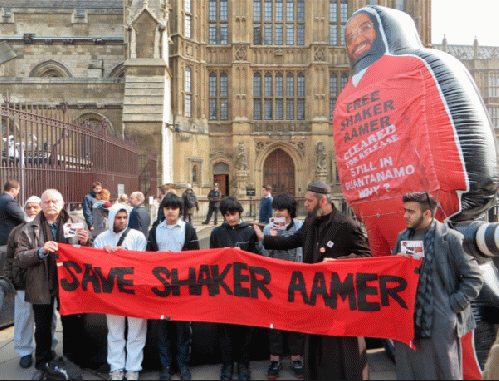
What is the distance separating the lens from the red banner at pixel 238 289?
4.09 meters

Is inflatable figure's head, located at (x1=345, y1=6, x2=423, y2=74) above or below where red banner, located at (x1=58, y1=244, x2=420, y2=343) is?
above

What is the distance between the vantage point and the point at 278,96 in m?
25.2

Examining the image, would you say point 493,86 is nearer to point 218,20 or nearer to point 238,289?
point 218,20

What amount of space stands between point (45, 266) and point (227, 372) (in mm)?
2092

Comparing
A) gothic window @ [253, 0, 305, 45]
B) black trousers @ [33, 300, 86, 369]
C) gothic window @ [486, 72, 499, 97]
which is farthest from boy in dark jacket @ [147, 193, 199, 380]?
gothic window @ [486, 72, 499, 97]

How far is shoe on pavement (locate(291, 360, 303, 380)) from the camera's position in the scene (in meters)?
4.57

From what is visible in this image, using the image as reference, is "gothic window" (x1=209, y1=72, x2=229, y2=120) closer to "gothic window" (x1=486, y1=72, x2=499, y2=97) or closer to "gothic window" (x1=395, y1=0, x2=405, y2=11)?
"gothic window" (x1=395, y1=0, x2=405, y2=11)

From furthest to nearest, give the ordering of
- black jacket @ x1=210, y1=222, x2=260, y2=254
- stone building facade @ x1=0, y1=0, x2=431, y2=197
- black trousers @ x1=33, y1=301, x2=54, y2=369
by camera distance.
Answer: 1. stone building facade @ x1=0, y1=0, x2=431, y2=197
2. black jacket @ x1=210, y1=222, x2=260, y2=254
3. black trousers @ x1=33, y1=301, x2=54, y2=369

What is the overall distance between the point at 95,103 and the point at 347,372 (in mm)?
19381

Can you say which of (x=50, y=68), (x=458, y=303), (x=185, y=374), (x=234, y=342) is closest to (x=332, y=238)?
(x=458, y=303)

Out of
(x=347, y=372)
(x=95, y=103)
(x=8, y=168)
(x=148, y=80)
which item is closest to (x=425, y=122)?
(x=347, y=372)

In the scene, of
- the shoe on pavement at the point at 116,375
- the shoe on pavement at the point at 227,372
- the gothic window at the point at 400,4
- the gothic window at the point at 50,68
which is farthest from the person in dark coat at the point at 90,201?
the gothic window at the point at 400,4

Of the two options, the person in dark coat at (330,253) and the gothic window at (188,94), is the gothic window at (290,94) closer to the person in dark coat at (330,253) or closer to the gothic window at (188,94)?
the gothic window at (188,94)

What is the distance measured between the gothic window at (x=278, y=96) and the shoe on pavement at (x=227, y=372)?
2139 centimetres
